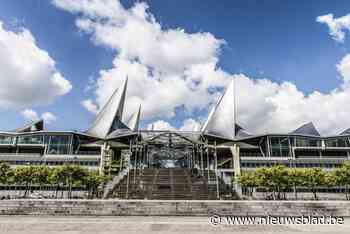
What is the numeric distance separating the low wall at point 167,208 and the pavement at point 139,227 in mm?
1759

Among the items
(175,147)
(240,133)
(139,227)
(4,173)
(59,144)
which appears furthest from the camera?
(240,133)

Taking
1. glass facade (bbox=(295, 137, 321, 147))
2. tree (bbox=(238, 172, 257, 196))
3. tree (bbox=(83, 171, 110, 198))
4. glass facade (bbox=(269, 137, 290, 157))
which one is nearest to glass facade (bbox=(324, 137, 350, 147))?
glass facade (bbox=(295, 137, 321, 147))

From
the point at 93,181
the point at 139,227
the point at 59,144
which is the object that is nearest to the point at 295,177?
the point at 93,181

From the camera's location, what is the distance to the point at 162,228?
13.0 m

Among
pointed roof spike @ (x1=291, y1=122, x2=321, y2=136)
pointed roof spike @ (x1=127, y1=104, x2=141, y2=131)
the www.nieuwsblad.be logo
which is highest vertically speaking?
pointed roof spike @ (x1=127, y1=104, x2=141, y2=131)

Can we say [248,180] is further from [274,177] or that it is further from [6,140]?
[6,140]

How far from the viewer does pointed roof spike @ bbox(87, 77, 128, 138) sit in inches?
3130

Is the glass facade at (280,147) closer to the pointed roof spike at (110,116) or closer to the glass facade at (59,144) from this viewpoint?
the pointed roof spike at (110,116)

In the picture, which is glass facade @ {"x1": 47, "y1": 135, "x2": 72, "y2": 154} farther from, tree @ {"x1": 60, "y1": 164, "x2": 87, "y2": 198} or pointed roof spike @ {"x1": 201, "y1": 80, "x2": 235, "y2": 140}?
pointed roof spike @ {"x1": 201, "y1": 80, "x2": 235, "y2": 140}

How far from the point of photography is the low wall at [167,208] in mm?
17047

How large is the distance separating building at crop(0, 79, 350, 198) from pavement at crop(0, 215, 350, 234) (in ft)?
114

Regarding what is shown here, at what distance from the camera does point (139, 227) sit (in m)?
13.2

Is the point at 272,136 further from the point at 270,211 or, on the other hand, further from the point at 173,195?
the point at 270,211

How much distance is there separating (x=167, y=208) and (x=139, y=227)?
427 cm
